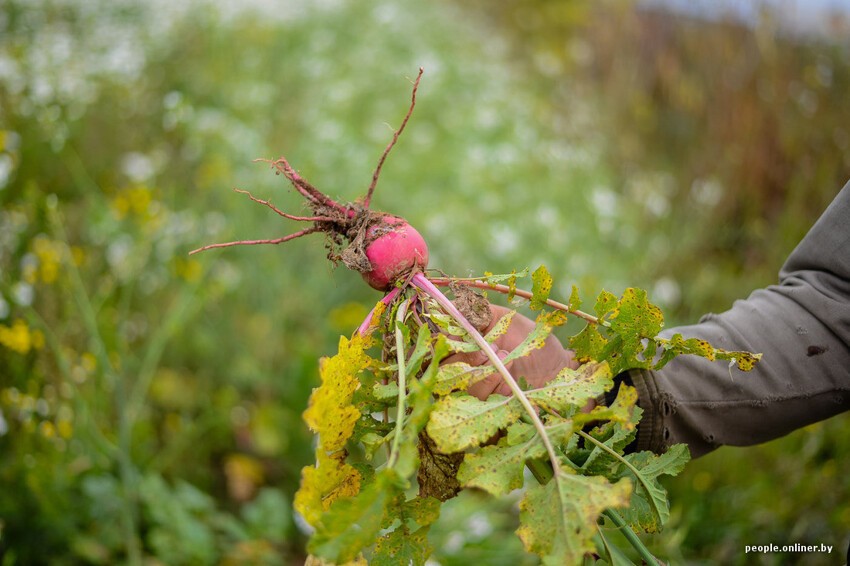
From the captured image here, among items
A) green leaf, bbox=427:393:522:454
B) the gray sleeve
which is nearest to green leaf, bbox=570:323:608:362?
the gray sleeve

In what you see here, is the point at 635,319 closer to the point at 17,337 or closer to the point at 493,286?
the point at 493,286

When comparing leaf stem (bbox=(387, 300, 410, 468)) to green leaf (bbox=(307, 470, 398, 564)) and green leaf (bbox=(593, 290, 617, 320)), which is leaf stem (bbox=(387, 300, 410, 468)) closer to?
green leaf (bbox=(307, 470, 398, 564))

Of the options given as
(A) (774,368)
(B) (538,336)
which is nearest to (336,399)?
(B) (538,336)

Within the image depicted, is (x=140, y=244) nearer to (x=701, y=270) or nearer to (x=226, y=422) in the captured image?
(x=226, y=422)

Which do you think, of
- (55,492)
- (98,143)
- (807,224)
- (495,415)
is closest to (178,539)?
(55,492)

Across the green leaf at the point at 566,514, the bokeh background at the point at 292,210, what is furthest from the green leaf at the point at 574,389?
the bokeh background at the point at 292,210

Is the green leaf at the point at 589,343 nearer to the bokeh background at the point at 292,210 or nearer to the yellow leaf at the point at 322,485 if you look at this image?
the yellow leaf at the point at 322,485
